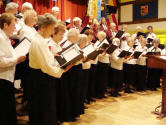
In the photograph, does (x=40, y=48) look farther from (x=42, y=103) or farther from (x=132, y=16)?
(x=132, y=16)

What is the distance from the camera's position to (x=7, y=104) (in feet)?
7.11

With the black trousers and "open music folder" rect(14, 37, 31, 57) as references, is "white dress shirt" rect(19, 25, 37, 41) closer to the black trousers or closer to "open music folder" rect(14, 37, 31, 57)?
"open music folder" rect(14, 37, 31, 57)

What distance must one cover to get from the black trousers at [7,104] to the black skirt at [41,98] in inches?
8.1

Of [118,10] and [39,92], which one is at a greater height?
[118,10]

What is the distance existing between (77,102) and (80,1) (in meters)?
6.62

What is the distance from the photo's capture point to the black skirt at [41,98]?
2.08m

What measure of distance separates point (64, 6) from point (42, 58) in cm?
631

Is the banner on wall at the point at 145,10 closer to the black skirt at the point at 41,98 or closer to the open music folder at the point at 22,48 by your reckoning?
the open music folder at the point at 22,48

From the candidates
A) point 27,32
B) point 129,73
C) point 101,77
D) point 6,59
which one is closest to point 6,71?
point 6,59

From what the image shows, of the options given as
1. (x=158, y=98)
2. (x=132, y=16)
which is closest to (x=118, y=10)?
(x=132, y=16)

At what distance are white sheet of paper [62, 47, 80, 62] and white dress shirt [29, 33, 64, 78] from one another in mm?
169

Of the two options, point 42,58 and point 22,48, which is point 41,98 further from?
point 22,48

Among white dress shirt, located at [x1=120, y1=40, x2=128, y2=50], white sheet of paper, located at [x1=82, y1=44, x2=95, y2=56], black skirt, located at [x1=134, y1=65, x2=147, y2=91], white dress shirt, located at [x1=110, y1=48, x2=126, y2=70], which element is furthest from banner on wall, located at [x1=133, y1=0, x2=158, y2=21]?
white sheet of paper, located at [x1=82, y1=44, x2=95, y2=56]

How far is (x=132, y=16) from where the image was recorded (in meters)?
9.10
